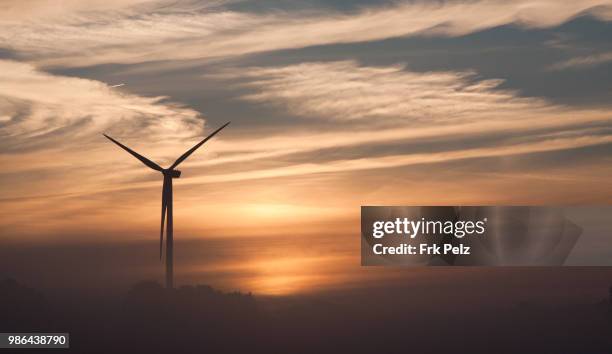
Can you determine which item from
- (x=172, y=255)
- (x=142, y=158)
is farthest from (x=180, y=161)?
(x=172, y=255)

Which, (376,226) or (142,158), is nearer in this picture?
(376,226)

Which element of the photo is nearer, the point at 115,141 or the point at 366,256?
the point at 366,256

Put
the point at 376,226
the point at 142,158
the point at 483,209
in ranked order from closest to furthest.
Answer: the point at 376,226, the point at 483,209, the point at 142,158

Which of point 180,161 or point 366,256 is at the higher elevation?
point 180,161

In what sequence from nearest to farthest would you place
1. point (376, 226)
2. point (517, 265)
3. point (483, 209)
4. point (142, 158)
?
1. point (376, 226)
2. point (483, 209)
3. point (517, 265)
4. point (142, 158)

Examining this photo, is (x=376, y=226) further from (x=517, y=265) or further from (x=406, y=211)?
(x=517, y=265)

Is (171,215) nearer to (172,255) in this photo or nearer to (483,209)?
(172,255)

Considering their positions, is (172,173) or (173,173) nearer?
(172,173)

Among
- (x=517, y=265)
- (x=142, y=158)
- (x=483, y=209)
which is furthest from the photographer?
(x=142, y=158)

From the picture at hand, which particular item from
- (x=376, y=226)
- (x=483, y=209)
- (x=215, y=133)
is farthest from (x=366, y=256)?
(x=215, y=133)
